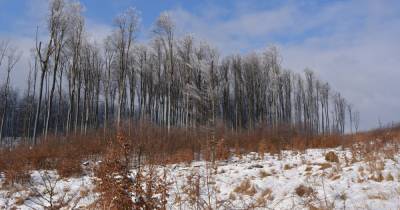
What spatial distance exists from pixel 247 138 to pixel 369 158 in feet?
32.9

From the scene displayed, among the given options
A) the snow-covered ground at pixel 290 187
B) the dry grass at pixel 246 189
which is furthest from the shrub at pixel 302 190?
the dry grass at pixel 246 189

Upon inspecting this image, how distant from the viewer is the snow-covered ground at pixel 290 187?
5.73 m

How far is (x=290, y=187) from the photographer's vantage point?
25.0 ft

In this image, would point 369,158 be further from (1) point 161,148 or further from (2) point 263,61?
(2) point 263,61

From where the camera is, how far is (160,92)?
39438 millimetres

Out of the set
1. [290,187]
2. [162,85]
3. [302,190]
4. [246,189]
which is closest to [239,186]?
[246,189]

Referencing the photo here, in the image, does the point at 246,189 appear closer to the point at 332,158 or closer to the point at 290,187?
the point at 290,187

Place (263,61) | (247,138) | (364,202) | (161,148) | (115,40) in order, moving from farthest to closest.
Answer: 1. (263,61)
2. (115,40)
3. (247,138)
4. (161,148)
5. (364,202)

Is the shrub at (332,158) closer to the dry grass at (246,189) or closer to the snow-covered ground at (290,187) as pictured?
the snow-covered ground at (290,187)

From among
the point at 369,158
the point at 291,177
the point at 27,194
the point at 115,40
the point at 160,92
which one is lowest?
the point at 27,194

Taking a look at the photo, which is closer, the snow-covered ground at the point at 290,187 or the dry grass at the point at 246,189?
the snow-covered ground at the point at 290,187

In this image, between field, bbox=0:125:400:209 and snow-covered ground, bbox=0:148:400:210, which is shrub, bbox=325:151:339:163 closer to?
field, bbox=0:125:400:209

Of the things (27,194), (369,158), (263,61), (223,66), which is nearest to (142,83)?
(223,66)

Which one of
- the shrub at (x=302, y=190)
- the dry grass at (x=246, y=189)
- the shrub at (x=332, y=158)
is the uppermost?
the shrub at (x=332, y=158)
